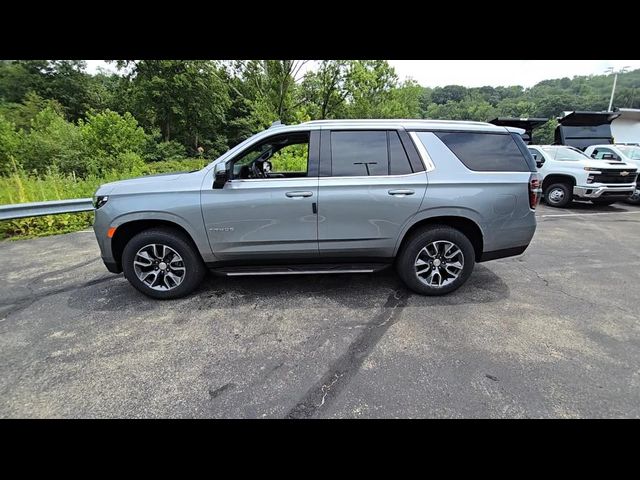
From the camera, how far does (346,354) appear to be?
254 centimetres

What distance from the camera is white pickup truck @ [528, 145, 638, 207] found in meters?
8.09

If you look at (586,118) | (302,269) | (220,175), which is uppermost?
(586,118)

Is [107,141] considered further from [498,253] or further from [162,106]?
[162,106]

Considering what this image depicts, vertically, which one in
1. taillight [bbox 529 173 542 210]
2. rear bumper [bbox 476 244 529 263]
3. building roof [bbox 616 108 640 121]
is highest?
building roof [bbox 616 108 640 121]

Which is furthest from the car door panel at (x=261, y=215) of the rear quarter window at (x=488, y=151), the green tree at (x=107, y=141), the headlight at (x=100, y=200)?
the green tree at (x=107, y=141)

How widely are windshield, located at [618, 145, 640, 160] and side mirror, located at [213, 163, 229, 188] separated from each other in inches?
507

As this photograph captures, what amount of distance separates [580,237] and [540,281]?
3.02 m

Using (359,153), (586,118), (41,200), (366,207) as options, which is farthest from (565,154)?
(41,200)

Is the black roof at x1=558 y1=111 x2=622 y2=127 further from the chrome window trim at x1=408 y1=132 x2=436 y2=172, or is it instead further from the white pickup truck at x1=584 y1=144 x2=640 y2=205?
the chrome window trim at x1=408 y1=132 x2=436 y2=172

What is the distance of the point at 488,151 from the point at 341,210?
185 cm

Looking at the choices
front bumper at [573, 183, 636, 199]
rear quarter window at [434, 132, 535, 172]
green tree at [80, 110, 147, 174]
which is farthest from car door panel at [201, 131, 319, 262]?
green tree at [80, 110, 147, 174]

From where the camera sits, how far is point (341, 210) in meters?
3.22
